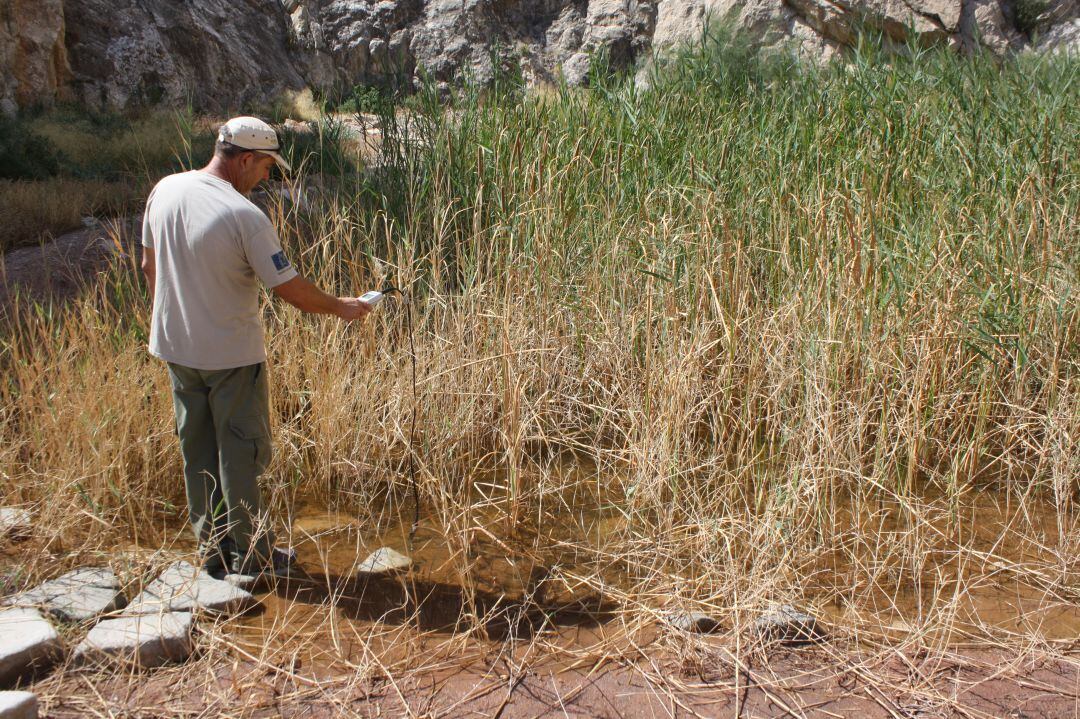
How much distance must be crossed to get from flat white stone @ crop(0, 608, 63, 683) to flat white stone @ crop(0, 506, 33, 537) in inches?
21.9

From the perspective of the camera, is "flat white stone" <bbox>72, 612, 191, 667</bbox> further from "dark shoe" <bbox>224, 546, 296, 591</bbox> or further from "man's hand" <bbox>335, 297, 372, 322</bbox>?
"man's hand" <bbox>335, 297, 372, 322</bbox>

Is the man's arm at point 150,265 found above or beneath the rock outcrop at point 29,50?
beneath

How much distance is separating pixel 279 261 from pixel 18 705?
126 cm

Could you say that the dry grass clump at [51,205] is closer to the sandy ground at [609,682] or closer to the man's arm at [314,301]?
the man's arm at [314,301]

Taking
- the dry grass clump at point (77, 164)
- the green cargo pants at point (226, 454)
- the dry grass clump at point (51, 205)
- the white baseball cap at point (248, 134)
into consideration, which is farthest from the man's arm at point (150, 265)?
the dry grass clump at point (51, 205)

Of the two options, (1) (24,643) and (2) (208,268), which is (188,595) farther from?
(2) (208,268)

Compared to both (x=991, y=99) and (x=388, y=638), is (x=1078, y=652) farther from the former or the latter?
(x=991, y=99)

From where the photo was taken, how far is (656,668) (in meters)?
2.42

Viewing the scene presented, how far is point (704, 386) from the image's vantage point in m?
3.68

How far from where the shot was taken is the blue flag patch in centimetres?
252

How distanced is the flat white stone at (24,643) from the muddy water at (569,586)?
19.0 inches

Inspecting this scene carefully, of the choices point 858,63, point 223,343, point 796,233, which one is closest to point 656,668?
point 223,343

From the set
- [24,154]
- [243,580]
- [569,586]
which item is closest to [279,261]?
[243,580]

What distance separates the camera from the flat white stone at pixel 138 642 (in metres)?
2.36
